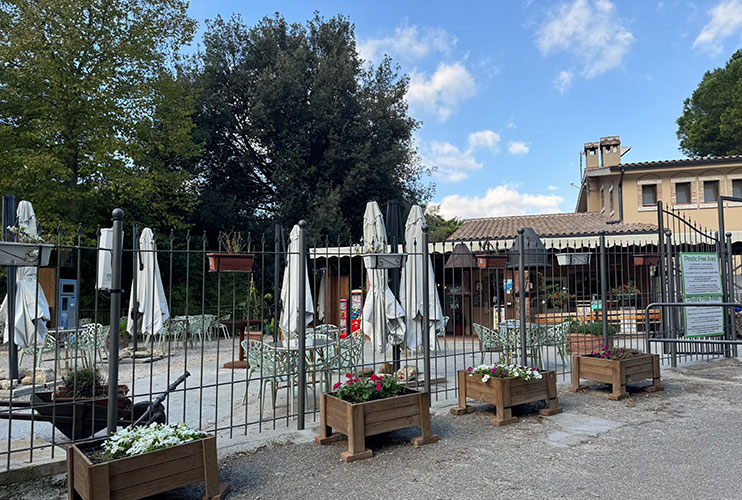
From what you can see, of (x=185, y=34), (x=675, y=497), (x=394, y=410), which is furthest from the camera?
(x=185, y=34)

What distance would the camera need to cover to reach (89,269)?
16.3m

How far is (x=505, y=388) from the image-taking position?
5.27 meters

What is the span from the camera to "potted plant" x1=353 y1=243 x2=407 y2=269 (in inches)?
231

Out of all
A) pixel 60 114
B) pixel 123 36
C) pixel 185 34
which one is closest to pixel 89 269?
pixel 60 114

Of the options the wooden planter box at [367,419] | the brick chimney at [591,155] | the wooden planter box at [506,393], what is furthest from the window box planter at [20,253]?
the brick chimney at [591,155]

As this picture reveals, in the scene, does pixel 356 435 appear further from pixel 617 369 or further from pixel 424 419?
pixel 617 369

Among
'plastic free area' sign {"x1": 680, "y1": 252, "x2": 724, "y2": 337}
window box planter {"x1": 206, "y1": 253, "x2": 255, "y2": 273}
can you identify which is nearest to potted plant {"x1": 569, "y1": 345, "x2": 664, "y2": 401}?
'plastic free area' sign {"x1": 680, "y1": 252, "x2": 724, "y2": 337}

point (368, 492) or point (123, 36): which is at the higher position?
point (123, 36)

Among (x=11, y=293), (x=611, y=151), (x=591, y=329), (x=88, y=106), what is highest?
(x=611, y=151)

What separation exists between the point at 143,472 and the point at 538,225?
17498mm

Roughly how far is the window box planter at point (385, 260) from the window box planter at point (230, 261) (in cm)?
143

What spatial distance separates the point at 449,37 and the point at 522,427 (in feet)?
28.9

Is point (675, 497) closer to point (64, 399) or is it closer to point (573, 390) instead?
point (573, 390)

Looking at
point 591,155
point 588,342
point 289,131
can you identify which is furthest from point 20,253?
point 591,155
